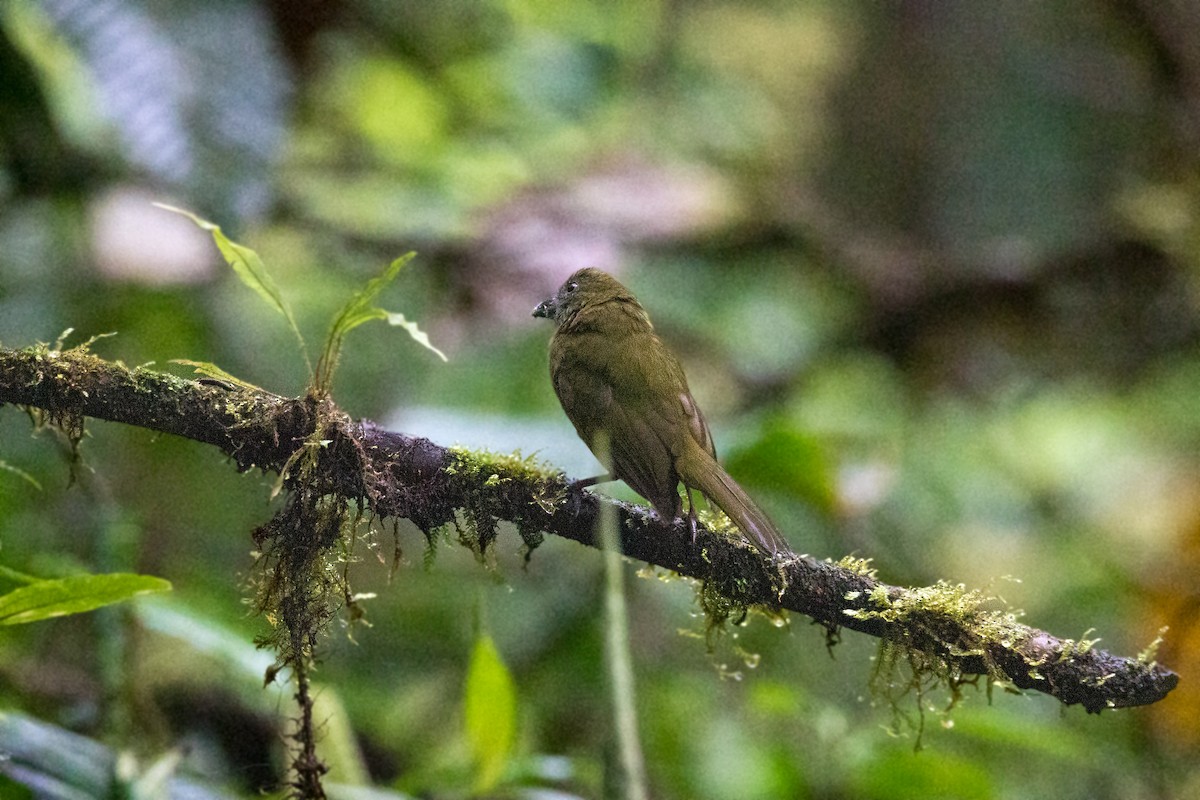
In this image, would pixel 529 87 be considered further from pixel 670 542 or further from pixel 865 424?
pixel 670 542

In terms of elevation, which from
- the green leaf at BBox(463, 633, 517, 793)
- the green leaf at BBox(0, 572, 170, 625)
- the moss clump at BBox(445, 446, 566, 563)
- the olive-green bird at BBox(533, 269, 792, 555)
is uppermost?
the olive-green bird at BBox(533, 269, 792, 555)

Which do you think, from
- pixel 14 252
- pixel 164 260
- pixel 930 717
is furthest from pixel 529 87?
pixel 930 717

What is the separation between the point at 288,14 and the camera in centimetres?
481

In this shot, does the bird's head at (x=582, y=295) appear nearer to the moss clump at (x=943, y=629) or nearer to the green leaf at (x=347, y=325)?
the green leaf at (x=347, y=325)

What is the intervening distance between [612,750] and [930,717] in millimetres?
1945

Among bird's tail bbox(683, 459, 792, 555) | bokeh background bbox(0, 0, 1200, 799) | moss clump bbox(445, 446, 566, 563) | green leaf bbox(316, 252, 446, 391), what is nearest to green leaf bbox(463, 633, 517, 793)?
bokeh background bbox(0, 0, 1200, 799)

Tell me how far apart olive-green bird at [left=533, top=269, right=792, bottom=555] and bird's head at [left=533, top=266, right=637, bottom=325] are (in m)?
0.05

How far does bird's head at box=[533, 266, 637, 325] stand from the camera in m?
3.02

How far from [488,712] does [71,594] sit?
3.21ft

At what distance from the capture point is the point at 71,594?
5.57 ft

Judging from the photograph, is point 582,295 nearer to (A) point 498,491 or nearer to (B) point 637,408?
(B) point 637,408

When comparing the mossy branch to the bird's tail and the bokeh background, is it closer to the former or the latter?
the bird's tail

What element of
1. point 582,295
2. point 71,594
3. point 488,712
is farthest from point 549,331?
point 71,594

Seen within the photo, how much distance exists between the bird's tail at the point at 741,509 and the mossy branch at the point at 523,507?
1.3 inches
